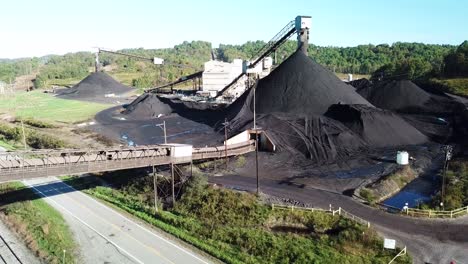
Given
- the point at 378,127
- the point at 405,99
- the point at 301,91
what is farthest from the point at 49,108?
the point at 405,99

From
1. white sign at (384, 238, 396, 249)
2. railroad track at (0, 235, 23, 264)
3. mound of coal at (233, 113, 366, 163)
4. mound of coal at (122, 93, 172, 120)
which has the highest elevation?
mound of coal at (122, 93, 172, 120)

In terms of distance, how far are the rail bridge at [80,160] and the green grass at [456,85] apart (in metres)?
82.6

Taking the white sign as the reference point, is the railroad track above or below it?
below

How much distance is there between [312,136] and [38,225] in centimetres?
3643

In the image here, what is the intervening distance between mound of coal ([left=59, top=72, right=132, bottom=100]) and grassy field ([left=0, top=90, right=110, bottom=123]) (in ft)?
20.9

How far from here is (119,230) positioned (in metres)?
34.9

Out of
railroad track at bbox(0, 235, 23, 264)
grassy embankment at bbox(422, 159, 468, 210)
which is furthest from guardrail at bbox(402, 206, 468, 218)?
railroad track at bbox(0, 235, 23, 264)

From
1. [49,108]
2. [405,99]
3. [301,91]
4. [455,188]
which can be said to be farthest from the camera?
[49,108]

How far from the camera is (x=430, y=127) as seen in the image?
227 feet

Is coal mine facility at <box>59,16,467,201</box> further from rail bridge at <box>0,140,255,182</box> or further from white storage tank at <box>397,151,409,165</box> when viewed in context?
rail bridge at <box>0,140,255,182</box>

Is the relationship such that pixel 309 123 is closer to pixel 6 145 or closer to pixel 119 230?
pixel 119 230

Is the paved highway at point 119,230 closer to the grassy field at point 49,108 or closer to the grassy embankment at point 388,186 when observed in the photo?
the grassy embankment at point 388,186

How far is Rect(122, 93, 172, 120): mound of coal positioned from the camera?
305 feet

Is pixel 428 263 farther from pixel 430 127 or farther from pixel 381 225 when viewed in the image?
pixel 430 127
